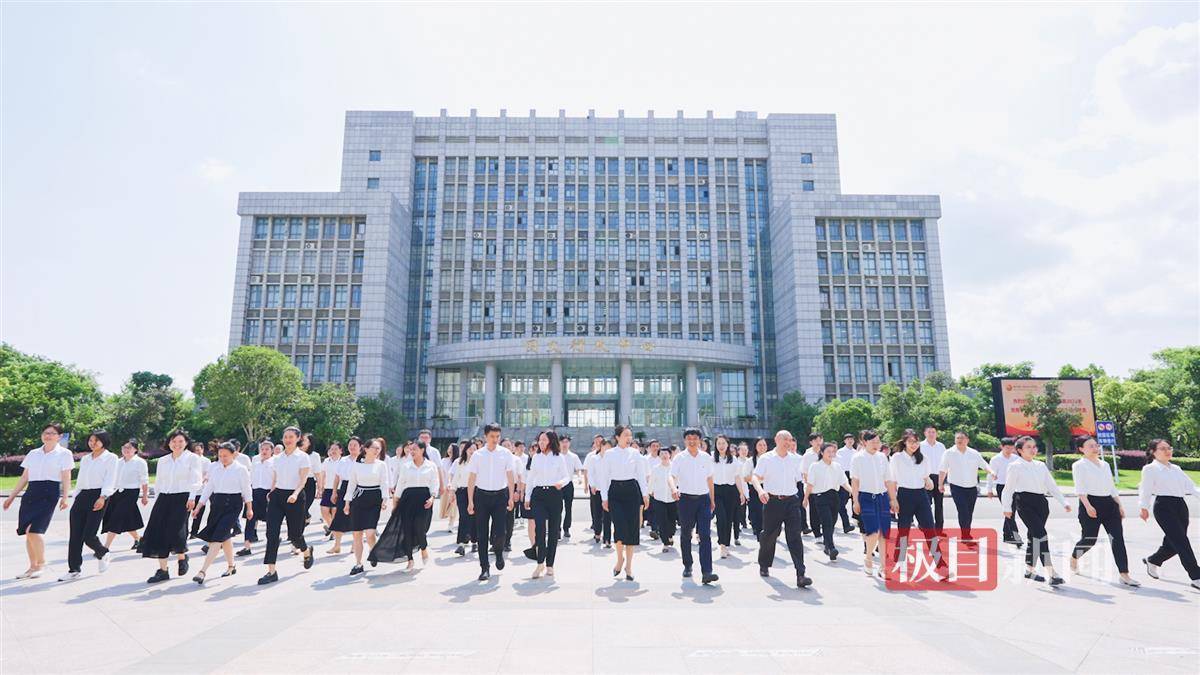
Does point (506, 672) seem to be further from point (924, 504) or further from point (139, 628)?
point (924, 504)

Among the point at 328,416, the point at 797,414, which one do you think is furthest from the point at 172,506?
the point at 797,414

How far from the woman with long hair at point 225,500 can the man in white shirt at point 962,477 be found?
37.5ft

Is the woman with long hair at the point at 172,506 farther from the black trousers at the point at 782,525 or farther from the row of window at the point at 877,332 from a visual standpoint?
the row of window at the point at 877,332

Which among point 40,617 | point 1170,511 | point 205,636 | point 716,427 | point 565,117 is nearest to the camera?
point 205,636

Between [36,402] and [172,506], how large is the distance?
39.5 meters

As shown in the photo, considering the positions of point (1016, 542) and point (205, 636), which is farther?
point (1016, 542)

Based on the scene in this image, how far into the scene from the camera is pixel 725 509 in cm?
1030

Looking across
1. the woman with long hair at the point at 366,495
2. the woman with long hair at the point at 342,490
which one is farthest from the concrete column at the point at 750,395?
the woman with long hair at the point at 366,495

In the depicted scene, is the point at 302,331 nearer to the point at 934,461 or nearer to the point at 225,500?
the point at 225,500

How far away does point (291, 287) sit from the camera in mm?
50906

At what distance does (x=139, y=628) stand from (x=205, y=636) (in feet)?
3.05

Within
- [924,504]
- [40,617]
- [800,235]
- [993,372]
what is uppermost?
[800,235]

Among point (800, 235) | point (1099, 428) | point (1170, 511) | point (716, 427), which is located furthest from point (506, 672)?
point (800, 235)

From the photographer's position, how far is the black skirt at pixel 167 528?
26.0 feet
